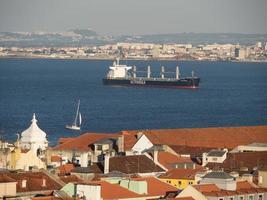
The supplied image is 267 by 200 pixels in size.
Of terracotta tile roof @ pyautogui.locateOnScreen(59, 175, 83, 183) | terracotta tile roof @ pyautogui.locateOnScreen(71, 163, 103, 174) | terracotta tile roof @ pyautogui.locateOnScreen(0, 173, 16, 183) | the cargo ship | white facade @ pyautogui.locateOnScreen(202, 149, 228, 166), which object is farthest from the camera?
the cargo ship

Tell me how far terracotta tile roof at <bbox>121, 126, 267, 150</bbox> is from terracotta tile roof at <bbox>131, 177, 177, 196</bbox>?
15.4 metres

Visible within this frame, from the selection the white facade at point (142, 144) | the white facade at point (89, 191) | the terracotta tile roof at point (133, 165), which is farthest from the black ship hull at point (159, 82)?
the white facade at point (89, 191)

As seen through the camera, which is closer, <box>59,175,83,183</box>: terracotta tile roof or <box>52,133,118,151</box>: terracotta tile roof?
<box>59,175,83,183</box>: terracotta tile roof

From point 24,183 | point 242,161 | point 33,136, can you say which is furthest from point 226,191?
point 33,136

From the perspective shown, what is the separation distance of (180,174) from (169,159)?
4820mm

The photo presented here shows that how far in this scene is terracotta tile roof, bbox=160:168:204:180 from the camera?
37844mm

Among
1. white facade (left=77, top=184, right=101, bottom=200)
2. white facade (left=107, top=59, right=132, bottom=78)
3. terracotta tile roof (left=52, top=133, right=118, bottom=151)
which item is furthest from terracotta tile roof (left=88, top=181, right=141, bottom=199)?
white facade (left=107, top=59, right=132, bottom=78)

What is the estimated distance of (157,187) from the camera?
34.6m

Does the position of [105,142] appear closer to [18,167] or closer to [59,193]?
[18,167]

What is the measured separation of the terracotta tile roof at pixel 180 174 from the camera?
37.8m

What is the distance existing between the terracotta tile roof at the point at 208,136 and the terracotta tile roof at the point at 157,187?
1539 cm

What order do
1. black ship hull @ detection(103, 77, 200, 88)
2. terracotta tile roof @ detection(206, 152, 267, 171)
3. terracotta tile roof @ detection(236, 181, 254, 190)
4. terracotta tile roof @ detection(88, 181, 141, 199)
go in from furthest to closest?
1. black ship hull @ detection(103, 77, 200, 88)
2. terracotta tile roof @ detection(206, 152, 267, 171)
3. terracotta tile roof @ detection(236, 181, 254, 190)
4. terracotta tile roof @ detection(88, 181, 141, 199)

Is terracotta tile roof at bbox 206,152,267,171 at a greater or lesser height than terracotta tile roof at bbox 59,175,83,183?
lesser

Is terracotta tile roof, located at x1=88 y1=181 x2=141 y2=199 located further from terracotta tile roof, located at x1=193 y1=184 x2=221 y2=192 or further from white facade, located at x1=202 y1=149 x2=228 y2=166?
white facade, located at x1=202 y1=149 x2=228 y2=166
